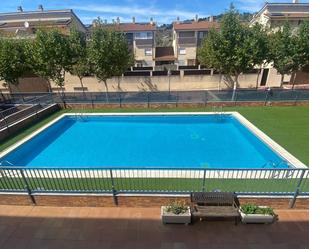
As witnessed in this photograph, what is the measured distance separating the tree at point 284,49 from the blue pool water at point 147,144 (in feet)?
28.4

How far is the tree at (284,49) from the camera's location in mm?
19766

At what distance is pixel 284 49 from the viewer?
19.9 metres

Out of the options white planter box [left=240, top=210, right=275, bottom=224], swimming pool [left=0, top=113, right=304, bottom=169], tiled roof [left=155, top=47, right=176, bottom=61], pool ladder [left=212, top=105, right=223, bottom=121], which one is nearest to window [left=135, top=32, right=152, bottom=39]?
tiled roof [left=155, top=47, right=176, bottom=61]

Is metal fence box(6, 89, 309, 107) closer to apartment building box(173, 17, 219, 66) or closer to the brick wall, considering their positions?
the brick wall

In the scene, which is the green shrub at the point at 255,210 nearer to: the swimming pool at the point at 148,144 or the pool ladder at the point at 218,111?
the swimming pool at the point at 148,144

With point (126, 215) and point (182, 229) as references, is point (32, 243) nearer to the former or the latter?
point (126, 215)

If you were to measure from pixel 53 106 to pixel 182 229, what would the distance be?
1687cm

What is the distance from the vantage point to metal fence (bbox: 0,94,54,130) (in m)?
14.7

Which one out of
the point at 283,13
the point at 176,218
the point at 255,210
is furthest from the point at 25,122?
the point at 283,13

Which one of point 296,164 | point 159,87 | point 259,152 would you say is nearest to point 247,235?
point 296,164

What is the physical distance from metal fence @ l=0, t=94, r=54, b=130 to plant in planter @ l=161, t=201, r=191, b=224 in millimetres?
12628

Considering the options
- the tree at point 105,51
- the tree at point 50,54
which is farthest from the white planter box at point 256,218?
the tree at point 50,54

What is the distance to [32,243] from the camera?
6047 millimetres

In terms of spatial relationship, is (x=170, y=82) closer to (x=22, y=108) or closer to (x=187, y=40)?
(x=187, y=40)
